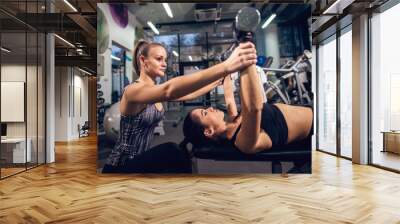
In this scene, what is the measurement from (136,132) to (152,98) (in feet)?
2.10

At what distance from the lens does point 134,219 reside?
12.4 ft

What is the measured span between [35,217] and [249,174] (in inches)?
146

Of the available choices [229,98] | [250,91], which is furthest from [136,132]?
[250,91]

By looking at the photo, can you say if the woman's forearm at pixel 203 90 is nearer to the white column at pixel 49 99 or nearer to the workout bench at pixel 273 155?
the workout bench at pixel 273 155

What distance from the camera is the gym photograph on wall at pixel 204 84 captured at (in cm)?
623

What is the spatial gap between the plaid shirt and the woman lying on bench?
1.85 ft

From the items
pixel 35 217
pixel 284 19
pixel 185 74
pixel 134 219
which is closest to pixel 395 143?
pixel 284 19

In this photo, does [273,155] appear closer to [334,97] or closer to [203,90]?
[203,90]

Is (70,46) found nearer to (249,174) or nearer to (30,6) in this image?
(30,6)

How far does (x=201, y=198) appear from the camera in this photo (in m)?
4.70

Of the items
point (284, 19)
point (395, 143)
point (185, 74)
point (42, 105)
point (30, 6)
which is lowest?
point (395, 143)

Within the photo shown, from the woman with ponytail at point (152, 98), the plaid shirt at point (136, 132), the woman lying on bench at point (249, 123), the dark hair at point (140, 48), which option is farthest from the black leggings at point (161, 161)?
the dark hair at point (140, 48)

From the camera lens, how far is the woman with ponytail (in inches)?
246

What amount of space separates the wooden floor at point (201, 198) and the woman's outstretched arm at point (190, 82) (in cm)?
138
